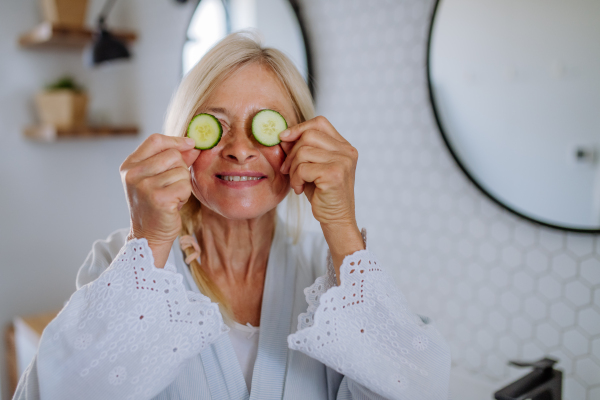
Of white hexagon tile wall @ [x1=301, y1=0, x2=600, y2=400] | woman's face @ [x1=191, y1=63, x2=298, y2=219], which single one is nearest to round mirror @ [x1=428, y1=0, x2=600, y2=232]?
white hexagon tile wall @ [x1=301, y1=0, x2=600, y2=400]

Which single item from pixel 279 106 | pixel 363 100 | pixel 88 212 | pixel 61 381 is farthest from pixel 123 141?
pixel 61 381

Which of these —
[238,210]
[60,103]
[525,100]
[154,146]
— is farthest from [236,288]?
[60,103]

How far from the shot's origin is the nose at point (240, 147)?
3.69ft

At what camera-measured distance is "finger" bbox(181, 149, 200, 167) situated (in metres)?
1.10

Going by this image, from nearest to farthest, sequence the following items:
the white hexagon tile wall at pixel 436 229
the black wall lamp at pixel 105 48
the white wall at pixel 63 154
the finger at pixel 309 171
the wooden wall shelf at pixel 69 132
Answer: the finger at pixel 309 171 → the white hexagon tile wall at pixel 436 229 → the black wall lamp at pixel 105 48 → the wooden wall shelf at pixel 69 132 → the white wall at pixel 63 154

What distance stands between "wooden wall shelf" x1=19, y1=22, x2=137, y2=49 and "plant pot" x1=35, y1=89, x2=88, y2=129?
302mm

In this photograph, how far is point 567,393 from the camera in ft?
4.24

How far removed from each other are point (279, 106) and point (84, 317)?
0.67 meters

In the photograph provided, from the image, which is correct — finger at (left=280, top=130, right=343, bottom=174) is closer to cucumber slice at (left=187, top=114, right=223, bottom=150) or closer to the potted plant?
cucumber slice at (left=187, top=114, right=223, bottom=150)

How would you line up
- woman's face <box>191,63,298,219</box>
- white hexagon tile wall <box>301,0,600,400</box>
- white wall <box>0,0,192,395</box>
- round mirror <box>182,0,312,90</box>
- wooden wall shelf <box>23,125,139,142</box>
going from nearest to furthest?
1. woman's face <box>191,63,298,219</box>
2. white hexagon tile wall <box>301,0,600,400</box>
3. round mirror <box>182,0,312,90</box>
4. wooden wall shelf <box>23,125,139,142</box>
5. white wall <box>0,0,192,395</box>

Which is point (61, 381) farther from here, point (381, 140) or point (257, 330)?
point (381, 140)

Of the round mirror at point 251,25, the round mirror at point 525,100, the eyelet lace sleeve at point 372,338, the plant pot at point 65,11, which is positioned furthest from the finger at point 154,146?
the plant pot at point 65,11

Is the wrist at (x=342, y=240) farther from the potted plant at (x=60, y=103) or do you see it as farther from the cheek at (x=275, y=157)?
the potted plant at (x=60, y=103)

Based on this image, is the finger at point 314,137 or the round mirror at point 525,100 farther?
the round mirror at point 525,100
